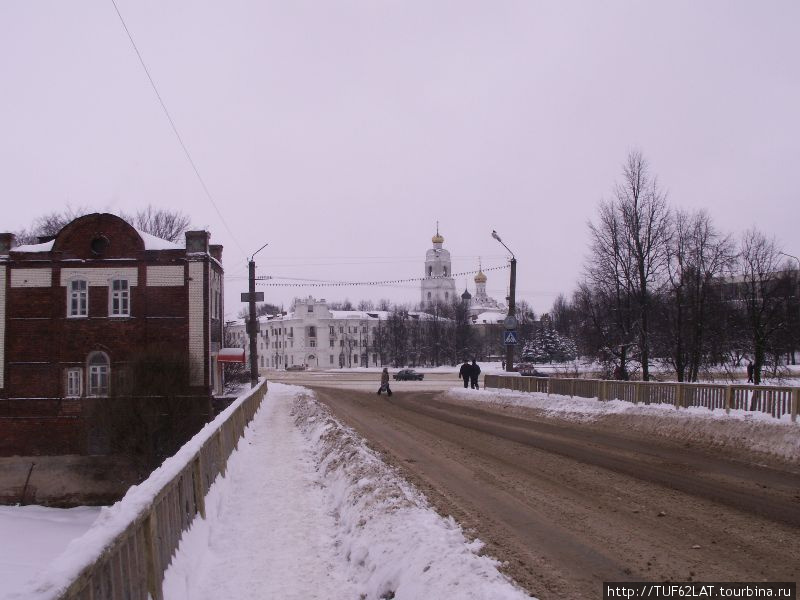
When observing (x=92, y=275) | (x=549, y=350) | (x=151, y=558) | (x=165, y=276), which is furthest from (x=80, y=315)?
(x=549, y=350)

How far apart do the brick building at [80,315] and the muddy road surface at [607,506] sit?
65.8 ft

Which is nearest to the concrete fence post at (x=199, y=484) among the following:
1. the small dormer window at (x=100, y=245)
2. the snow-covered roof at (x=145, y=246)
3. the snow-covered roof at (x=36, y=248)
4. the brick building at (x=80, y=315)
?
the brick building at (x=80, y=315)

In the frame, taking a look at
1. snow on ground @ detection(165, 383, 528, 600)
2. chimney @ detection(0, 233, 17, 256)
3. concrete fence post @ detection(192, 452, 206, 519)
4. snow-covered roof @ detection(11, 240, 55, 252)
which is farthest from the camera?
snow-covered roof @ detection(11, 240, 55, 252)

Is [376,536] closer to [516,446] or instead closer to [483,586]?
[483,586]

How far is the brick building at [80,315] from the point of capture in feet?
110

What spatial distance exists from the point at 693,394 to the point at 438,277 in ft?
420

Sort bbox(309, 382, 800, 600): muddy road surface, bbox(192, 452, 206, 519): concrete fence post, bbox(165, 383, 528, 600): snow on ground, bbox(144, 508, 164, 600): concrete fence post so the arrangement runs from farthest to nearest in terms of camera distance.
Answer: bbox(192, 452, 206, 519): concrete fence post
bbox(309, 382, 800, 600): muddy road surface
bbox(165, 383, 528, 600): snow on ground
bbox(144, 508, 164, 600): concrete fence post

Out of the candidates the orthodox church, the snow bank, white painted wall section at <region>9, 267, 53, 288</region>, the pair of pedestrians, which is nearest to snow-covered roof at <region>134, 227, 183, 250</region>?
white painted wall section at <region>9, 267, 53, 288</region>

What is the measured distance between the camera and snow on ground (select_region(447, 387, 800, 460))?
45.3 feet

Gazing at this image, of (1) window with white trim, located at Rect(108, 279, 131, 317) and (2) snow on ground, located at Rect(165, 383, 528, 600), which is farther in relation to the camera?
(1) window with white trim, located at Rect(108, 279, 131, 317)

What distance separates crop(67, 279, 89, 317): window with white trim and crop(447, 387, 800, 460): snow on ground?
22.7m

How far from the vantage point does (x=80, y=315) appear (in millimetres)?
34281

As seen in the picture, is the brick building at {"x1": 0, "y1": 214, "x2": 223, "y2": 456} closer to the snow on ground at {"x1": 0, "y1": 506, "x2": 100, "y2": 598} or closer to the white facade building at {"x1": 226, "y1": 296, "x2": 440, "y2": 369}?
the snow on ground at {"x1": 0, "y1": 506, "x2": 100, "y2": 598}

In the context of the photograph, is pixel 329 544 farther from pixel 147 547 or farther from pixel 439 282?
pixel 439 282
